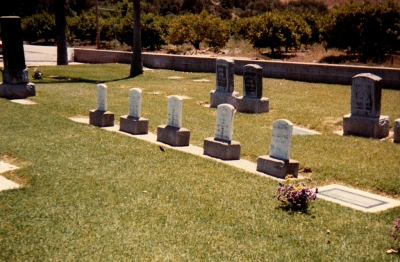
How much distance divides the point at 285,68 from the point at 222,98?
657 cm

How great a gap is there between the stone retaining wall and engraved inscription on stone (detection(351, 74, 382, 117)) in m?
6.84

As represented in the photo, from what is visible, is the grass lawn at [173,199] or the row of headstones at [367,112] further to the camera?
the row of headstones at [367,112]

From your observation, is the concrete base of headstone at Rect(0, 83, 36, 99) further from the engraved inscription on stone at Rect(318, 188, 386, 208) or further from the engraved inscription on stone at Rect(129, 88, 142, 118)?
the engraved inscription on stone at Rect(318, 188, 386, 208)

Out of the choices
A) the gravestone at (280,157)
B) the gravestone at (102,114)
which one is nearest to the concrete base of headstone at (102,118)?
the gravestone at (102,114)

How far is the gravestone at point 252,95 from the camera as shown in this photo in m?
14.7

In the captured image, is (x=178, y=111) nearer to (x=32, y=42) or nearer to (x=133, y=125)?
(x=133, y=125)

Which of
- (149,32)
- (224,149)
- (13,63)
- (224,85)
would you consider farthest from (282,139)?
(149,32)

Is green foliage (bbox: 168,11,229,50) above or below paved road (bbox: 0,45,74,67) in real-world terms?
above

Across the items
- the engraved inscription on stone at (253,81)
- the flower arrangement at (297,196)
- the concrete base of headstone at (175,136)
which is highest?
the engraved inscription on stone at (253,81)

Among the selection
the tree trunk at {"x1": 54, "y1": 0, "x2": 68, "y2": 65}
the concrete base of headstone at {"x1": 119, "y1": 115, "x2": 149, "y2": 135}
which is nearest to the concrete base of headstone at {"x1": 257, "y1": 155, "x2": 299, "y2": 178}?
the concrete base of headstone at {"x1": 119, "y1": 115, "x2": 149, "y2": 135}

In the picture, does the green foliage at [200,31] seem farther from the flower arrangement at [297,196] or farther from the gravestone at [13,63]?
the flower arrangement at [297,196]

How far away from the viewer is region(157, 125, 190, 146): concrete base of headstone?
34.7 ft

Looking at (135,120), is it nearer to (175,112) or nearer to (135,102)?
(135,102)

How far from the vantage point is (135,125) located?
11.7 meters
